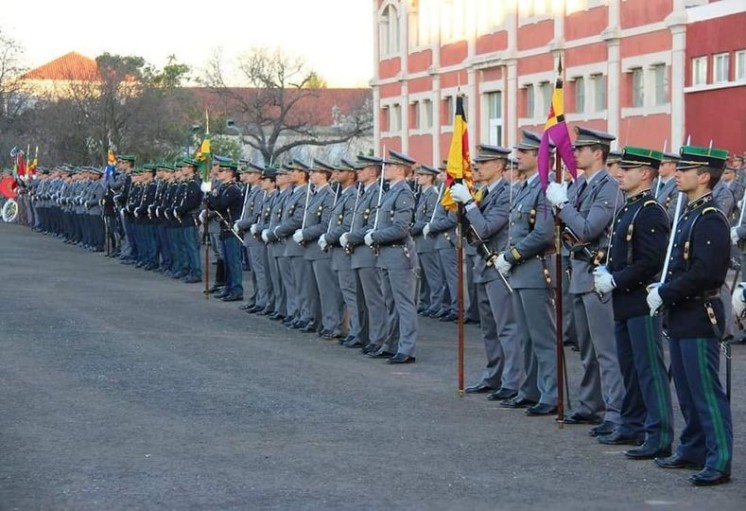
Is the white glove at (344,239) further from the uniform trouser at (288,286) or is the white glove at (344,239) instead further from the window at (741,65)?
the window at (741,65)

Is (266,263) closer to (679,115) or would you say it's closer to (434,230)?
(434,230)

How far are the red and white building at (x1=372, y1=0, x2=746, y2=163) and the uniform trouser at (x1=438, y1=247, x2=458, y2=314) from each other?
624 centimetres

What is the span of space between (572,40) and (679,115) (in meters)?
7.01

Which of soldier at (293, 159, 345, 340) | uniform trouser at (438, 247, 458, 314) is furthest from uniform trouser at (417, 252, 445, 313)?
soldier at (293, 159, 345, 340)

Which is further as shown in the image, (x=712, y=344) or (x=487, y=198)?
(x=487, y=198)

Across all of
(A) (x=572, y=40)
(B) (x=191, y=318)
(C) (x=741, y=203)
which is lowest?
(B) (x=191, y=318)

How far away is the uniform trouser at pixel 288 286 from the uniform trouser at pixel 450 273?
206 centimetres

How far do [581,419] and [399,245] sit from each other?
4.67 m

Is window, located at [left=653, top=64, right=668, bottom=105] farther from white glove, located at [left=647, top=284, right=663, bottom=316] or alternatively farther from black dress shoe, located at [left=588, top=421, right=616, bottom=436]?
white glove, located at [left=647, top=284, right=663, bottom=316]

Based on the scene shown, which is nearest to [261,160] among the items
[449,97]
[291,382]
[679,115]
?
[449,97]

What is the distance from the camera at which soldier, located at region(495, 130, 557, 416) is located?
11.5 metres

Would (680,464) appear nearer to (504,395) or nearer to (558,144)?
(558,144)

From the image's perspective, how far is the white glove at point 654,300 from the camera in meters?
8.86

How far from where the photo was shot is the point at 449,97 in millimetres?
55031
